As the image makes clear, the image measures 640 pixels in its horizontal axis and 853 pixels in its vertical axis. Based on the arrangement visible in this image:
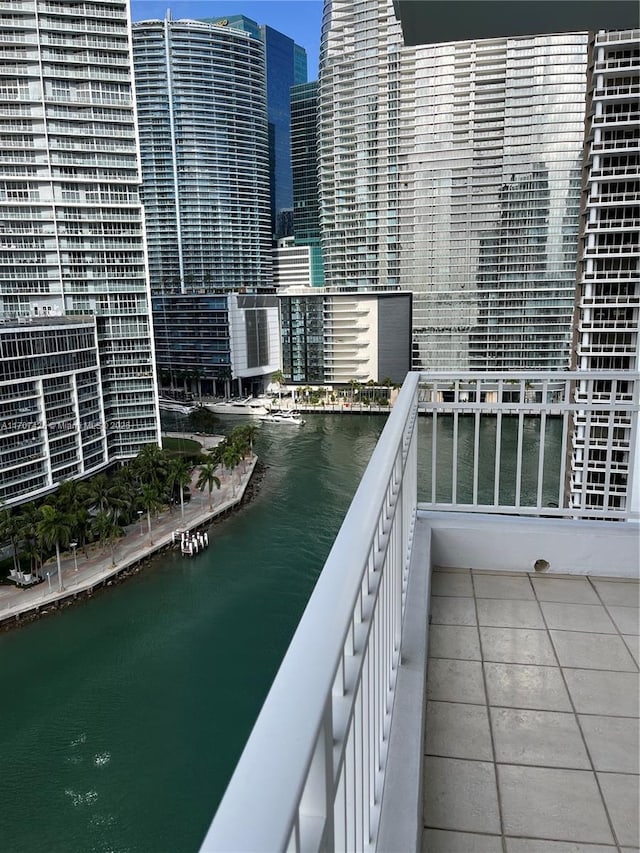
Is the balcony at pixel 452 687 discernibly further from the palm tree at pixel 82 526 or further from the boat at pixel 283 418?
the boat at pixel 283 418

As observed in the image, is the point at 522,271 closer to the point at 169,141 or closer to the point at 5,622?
the point at 169,141

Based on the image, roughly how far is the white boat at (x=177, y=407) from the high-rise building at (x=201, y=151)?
8.95m

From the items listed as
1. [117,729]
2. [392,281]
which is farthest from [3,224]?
[392,281]

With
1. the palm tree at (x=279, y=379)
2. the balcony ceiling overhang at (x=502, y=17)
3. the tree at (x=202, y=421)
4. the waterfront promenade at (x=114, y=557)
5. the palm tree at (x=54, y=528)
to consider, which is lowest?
the waterfront promenade at (x=114, y=557)

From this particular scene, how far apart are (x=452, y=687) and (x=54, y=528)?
604 inches

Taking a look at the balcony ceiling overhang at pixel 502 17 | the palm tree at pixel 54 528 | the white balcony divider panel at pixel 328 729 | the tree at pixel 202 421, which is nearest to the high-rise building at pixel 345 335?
the tree at pixel 202 421

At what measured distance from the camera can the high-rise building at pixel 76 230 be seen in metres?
20.1

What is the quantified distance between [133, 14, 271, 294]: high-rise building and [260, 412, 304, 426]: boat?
12895 millimetres

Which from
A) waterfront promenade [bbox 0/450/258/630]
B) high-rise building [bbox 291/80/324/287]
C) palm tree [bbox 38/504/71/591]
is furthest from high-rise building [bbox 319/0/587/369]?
palm tree [bbox 38/504/71/591]

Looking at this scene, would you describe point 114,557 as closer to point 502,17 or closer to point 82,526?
point 82,526

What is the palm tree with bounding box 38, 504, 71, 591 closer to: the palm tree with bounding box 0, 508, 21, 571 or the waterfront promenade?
the waterfront promenade

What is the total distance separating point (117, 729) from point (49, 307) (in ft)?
54.4

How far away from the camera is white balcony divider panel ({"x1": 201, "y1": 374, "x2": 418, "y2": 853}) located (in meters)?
0.32

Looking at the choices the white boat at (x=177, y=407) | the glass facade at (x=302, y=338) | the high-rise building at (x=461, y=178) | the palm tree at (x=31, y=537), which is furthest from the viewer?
the glass facade at (x=302, y=338)
